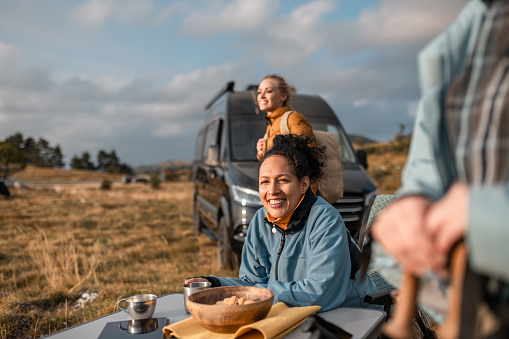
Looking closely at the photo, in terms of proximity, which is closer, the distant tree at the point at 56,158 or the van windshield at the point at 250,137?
the van windshield at the point at 250,137

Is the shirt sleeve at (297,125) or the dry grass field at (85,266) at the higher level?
the shirt sleeve at (297,125)

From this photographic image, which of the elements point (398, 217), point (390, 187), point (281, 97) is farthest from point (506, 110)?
point (390, 187)

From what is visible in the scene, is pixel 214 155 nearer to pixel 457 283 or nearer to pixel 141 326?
pixel 141 326

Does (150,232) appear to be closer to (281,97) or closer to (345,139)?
(345,139)

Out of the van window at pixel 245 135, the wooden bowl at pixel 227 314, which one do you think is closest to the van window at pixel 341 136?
the van window at pixel 245 135

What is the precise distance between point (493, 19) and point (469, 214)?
1.59 feet

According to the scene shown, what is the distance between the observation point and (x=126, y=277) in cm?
618

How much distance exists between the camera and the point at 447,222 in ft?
2.72

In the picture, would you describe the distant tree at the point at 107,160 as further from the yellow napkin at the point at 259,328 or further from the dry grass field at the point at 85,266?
the yellow napkin at the point at 259,328

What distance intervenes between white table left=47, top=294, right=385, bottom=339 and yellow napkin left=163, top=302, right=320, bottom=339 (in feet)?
0.15

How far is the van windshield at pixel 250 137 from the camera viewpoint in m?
5.86

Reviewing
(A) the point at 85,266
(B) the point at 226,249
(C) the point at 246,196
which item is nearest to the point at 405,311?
(C) the point at 246,196

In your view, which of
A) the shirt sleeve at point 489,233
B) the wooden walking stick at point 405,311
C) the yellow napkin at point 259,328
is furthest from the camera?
the yellow napkin at point 259,328

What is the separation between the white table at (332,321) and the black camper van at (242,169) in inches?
122
